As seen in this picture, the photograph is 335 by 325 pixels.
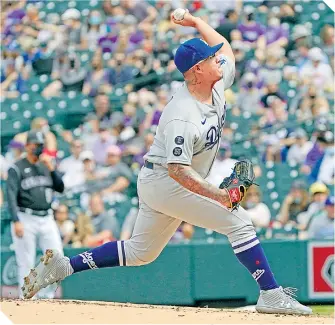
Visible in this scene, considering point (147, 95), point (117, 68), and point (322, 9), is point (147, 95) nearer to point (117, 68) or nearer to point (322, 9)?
point (117, 68)

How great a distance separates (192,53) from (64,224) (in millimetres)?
5168

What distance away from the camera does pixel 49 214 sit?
9.72 m

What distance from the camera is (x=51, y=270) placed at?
661 centimetres

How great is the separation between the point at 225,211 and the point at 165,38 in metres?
8.21

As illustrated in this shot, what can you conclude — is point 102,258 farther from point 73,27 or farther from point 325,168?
point 73,27

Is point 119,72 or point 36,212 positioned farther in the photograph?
point 119,72

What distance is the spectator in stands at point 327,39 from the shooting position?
44.7 ft

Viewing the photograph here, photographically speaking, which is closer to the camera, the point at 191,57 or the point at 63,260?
the point at 191,57

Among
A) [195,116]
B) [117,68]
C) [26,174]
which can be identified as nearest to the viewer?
[195,116]

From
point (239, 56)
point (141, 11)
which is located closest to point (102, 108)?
point (239, 56)

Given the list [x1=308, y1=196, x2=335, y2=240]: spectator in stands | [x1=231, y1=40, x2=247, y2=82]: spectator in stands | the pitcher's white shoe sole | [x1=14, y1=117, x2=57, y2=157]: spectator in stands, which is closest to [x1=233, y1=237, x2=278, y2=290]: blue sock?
the pitcher's white shoe sole

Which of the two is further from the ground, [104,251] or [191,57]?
[191,57]

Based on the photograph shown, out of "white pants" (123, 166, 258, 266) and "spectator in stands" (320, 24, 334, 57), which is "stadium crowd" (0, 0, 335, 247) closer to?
"spectator in stands" (320, 24, 334, 57)

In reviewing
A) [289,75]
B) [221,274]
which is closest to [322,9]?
[289,75]
